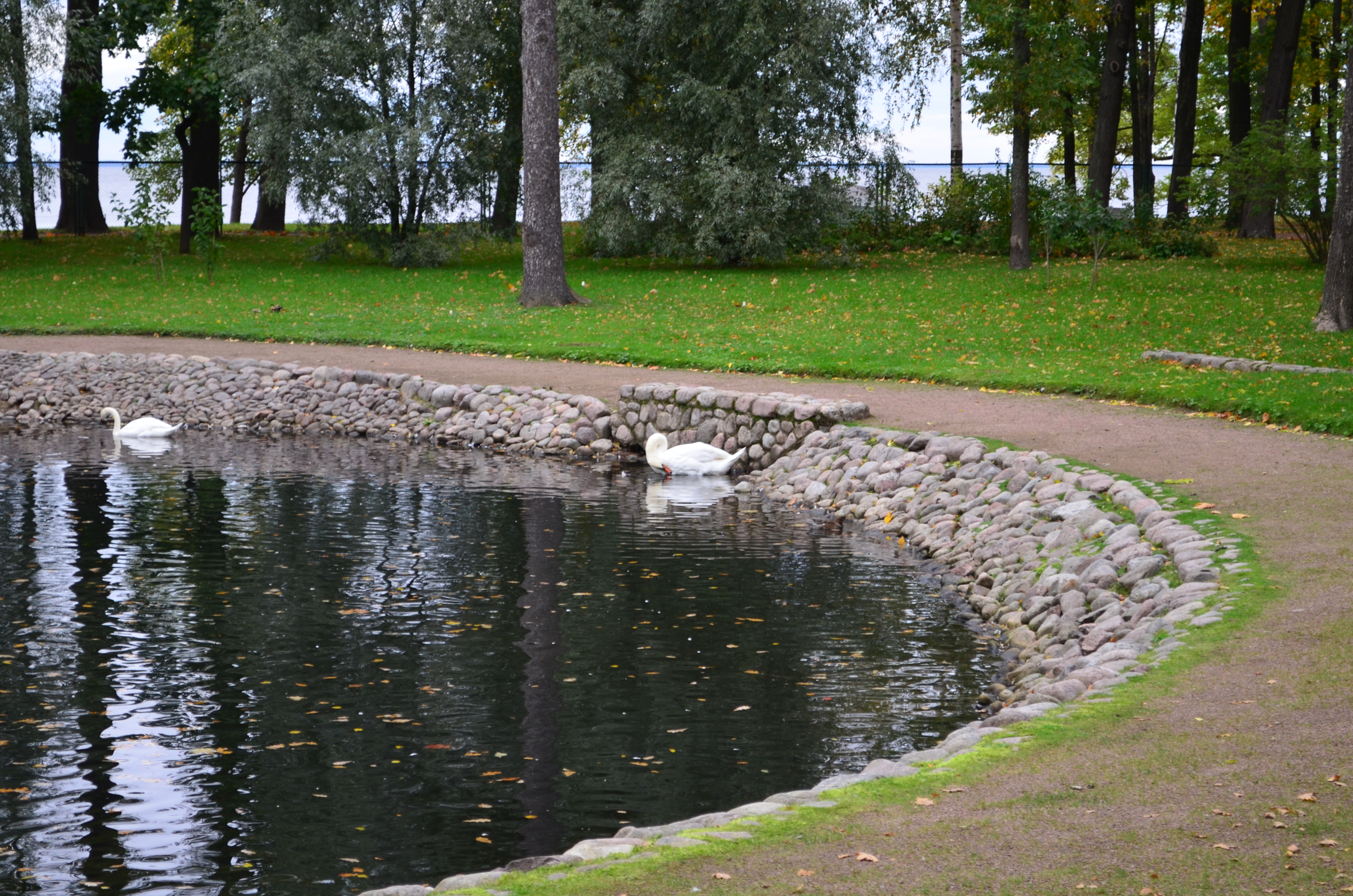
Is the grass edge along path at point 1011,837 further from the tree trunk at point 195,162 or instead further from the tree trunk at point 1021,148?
the tree trunk at point 195,162

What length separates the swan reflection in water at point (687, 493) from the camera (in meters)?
13.8

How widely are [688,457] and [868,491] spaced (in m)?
2.61

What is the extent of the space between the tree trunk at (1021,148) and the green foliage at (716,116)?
4.10m

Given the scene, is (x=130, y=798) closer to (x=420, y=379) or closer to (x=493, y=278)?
(x=420, y=379)

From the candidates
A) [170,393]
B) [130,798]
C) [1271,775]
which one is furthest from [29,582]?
[170,393]

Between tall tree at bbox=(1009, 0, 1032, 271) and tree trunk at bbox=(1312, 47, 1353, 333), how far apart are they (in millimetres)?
8317

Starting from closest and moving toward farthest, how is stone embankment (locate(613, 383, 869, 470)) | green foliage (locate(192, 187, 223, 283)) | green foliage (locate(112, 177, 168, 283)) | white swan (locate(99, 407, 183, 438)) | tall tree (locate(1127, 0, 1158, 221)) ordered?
stone embankment (locate(613, 383, 869, 470)), white swan (locate(99, 407, 183, 438)), green foliage (locate(112, 177, 168, 283)), green foliage (locate(192, 187, 223, 283)), tall tree (locate(1127, 0, 1158, 221))

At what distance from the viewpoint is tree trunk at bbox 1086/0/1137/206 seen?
31.9 metres

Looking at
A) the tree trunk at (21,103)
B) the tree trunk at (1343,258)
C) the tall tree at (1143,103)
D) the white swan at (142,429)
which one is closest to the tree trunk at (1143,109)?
the tall tree at (1143,103)

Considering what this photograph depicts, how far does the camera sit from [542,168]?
25.1 m

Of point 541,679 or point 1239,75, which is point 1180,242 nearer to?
point 1239,75

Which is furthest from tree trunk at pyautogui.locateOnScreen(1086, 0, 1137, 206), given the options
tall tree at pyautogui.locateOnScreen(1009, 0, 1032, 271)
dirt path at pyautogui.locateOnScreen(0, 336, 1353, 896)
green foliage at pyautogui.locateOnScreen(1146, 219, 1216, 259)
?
dirt path at pyautogui.locateOnScreen(0, 336, 1353, 896)

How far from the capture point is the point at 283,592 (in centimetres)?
994

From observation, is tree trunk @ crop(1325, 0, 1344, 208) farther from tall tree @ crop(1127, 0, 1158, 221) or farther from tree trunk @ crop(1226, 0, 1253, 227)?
tall tree @ crop(1127, 0, 1158, 221)
